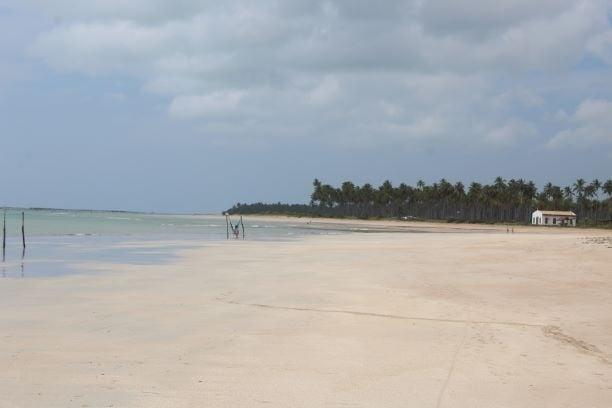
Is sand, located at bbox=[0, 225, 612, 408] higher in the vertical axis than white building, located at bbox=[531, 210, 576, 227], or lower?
lower

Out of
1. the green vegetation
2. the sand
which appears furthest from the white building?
the sand

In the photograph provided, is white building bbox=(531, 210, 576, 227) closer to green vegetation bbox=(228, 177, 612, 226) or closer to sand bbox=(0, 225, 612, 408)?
green vegetation bbox=(228, 177, 612, 226)

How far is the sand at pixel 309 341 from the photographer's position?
7.71m

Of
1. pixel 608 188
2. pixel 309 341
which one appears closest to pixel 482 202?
pixel 608 188

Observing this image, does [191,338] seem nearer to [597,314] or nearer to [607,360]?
[607,360]

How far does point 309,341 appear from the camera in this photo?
10.8 meters

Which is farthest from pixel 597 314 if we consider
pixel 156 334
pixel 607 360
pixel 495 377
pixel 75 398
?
pixel 75 398

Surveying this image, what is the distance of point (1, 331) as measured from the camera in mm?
11422

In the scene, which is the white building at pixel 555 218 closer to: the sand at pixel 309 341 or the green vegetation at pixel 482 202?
the green vegetation at pixel 482 202

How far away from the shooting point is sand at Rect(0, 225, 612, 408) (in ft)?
25.3

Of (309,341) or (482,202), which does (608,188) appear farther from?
(309,341)

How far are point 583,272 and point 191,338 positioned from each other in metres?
15.1

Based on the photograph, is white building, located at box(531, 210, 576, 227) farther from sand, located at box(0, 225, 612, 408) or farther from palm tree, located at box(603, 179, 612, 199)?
sand, located at box(0, 225, 612, 408)

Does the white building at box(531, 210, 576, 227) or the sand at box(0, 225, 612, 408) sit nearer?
the sand at box(0, 225, 612, 408)
